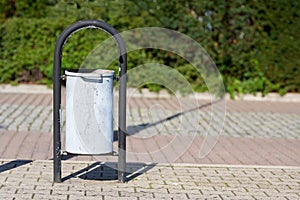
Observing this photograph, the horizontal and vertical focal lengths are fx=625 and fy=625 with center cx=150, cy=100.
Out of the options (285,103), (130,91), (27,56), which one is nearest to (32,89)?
(27,56)

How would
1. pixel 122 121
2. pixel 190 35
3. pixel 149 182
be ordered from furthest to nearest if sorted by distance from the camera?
1. pixel 190 35
2. pixel 149 182
3. pixel 122 121

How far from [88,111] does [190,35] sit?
22.0ft

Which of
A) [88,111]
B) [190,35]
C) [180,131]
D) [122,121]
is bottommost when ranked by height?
[180,131]

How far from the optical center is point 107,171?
6.63m

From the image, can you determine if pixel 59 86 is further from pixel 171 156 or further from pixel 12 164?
pixel 171 156

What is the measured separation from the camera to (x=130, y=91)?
1225 cm

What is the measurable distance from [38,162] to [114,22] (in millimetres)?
5923

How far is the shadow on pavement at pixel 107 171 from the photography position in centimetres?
636

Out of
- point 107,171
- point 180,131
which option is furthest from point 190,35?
point 107,171

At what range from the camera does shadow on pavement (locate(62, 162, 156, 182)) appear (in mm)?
6355

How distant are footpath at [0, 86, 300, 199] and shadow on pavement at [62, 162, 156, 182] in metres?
0.01

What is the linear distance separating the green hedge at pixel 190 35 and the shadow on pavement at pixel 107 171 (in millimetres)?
5582

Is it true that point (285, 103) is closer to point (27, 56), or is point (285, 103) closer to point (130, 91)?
point (130, 91)

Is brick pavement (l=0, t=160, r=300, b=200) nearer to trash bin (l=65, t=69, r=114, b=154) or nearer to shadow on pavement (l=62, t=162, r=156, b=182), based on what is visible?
shadow on pavement (l=62, t=162, r=156, b=182)
